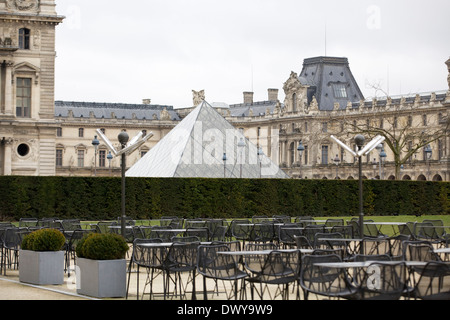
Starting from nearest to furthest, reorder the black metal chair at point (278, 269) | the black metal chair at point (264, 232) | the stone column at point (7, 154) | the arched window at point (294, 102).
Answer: the black metal chair at point (278, 269) → the black metal chair at point (264, 232) → the stone column at point (7, 154) → the arched window at point (294, 102)

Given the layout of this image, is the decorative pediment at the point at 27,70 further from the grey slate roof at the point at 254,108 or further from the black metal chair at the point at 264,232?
the grey slate roof at the point at 254,108

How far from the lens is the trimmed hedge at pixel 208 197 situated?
1309 inches

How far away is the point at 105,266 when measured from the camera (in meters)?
14.1

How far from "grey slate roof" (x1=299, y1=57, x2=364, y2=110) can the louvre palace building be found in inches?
4.5

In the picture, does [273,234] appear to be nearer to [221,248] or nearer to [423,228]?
[423,228]

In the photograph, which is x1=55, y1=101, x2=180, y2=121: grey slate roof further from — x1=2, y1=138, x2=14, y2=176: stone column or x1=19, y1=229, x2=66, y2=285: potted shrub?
x1=19, y1=229, x2=66, y2=285: potted shrub

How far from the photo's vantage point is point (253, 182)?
38.4 m

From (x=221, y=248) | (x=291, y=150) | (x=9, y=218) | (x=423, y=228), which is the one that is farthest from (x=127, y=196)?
(x=291, y=150)

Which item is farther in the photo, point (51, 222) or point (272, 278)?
point (51, 222)

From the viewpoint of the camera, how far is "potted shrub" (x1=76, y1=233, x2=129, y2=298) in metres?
14.1

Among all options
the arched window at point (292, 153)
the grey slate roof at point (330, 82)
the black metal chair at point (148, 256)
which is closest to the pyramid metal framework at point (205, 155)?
the black metal chair at point (148, 256)

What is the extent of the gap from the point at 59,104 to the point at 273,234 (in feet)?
313

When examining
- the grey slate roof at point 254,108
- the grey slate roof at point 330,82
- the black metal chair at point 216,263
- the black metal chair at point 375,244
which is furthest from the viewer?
the grey slate roof at point 254,108

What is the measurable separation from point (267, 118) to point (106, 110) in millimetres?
20288
